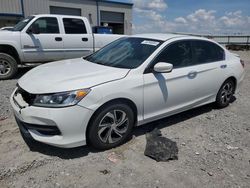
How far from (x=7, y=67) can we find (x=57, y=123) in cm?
531

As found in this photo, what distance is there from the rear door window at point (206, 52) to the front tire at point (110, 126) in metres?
1.85

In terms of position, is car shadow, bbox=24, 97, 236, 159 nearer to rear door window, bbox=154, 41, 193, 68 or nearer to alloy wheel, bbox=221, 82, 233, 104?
alloy wheel, bbox=221, 82, 233, 104

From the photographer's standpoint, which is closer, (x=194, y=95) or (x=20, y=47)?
(x=194, y=95)

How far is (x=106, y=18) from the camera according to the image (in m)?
27.9

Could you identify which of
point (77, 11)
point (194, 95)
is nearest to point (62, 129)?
point (194, 95)

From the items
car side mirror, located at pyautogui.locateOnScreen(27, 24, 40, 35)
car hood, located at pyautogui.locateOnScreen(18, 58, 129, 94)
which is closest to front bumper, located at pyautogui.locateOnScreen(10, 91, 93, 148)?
car hood, located at pyautogui.locateOnScreen(18, 58, 129, 94)

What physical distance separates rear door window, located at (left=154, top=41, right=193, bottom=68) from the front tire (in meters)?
0.98

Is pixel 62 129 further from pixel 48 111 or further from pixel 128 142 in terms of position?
pixel 128 142

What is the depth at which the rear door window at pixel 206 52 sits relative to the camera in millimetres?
4465

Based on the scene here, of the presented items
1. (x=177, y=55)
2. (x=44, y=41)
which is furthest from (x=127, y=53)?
(x=44, y=41)

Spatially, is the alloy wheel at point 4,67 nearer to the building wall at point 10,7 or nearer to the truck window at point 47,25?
the truck window at point 47,25

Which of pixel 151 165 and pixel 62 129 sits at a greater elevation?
pixel 62 129

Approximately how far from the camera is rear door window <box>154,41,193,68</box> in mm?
3863

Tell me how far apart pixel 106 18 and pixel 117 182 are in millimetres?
26972
